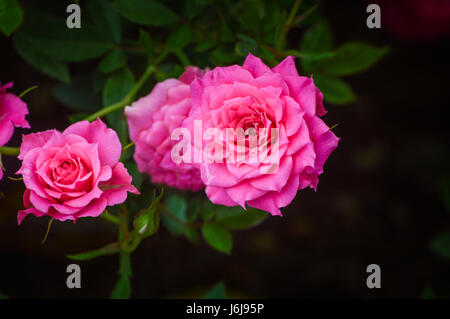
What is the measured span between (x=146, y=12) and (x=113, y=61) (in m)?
0.09

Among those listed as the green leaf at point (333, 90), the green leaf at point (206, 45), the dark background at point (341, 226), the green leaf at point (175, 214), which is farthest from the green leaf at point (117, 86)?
the dark background at point (341, 226)

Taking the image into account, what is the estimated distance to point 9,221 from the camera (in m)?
1.21

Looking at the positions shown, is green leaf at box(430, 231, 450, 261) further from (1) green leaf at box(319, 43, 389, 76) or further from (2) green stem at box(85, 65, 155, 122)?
(2) green stem at box(85, 65, 155, 122)

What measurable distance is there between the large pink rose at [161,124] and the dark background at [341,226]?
0.67 meters

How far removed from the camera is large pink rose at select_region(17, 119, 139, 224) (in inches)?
17.8

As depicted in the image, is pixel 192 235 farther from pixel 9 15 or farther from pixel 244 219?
pixel 9 15

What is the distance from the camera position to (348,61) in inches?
29.9

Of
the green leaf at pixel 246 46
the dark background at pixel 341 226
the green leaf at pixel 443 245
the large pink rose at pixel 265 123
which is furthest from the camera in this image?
the dark background at pixel 341 226

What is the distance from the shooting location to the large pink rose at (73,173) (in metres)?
0.45

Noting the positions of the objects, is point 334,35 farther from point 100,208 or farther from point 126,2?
point 100,208

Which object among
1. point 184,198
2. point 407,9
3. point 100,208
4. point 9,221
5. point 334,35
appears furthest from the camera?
point 334,35

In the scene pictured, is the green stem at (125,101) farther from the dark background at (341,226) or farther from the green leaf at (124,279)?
the dark background at (341,226)

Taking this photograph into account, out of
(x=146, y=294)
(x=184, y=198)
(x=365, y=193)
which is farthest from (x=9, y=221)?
(x=365, y=193)
